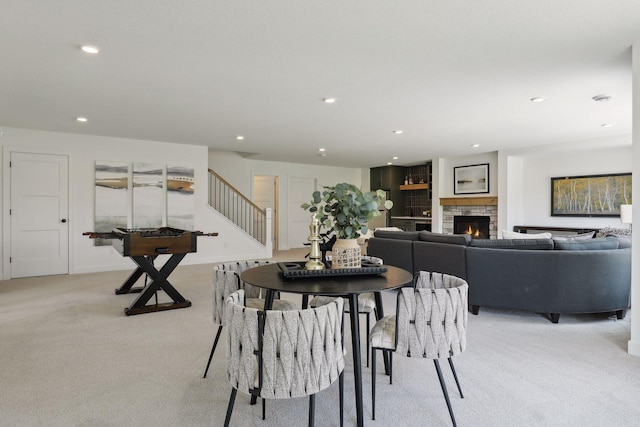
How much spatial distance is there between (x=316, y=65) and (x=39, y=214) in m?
5.27

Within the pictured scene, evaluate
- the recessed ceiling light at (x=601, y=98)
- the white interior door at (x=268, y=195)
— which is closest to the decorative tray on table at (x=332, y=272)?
the recessed ceiling light at (x=601, y=98)

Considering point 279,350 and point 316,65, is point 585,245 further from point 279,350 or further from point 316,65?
point 279,350

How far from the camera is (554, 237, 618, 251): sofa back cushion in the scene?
366cm

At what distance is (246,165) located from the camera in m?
9.10

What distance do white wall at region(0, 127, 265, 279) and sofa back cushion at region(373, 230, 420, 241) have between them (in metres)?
3.67

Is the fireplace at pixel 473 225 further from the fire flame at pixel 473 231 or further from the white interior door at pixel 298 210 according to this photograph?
the white interior door at pixel 298 210

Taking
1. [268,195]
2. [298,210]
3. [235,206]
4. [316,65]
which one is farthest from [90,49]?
[298,210]

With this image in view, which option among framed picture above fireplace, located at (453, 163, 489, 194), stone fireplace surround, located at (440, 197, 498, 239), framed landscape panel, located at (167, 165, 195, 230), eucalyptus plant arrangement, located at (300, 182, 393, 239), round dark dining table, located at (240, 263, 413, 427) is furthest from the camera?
framed picture above fireplace, located at (453, 163, 489, 194)

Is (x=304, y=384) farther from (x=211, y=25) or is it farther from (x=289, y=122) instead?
(x=289, y=122)

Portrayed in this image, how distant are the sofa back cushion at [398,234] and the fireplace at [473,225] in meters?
3.87

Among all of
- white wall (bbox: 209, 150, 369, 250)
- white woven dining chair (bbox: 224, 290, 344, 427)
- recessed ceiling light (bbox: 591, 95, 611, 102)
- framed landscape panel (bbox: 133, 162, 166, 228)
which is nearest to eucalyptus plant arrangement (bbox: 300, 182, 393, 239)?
white woven dining chair (bbox: 224, 290, 344, 427)

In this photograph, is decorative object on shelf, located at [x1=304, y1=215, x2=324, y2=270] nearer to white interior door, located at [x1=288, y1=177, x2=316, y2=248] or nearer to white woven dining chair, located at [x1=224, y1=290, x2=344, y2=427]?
white woven dining chair, located at [x1=224, y1=290, x2=344, y2=427]

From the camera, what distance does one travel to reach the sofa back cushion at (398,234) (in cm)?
470

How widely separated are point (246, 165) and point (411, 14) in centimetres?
716
